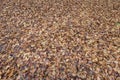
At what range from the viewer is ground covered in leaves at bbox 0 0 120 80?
14.1ft

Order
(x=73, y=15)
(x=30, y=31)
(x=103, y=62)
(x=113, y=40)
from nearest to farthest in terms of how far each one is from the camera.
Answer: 1. (x=103, y=62)
2. (x=113, y=40)
3. (x=30, y=31)
4. (x=73, y=15)

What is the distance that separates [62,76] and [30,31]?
7.20ft

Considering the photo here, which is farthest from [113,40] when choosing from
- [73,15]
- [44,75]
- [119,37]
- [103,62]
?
[44,75]

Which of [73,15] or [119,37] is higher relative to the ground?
[73,15]

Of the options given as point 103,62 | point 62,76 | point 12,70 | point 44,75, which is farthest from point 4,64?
point 103,62

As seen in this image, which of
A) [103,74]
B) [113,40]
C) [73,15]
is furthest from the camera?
[73,15]

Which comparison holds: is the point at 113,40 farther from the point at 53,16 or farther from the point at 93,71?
the point at 53,16

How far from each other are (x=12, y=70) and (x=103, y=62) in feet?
7.91

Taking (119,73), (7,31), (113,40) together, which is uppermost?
(7,31)

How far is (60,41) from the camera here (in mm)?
5168

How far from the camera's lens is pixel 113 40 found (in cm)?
512

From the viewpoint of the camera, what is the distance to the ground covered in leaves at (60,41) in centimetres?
429

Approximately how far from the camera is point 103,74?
4.15 metres

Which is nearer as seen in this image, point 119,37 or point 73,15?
point 119,37
